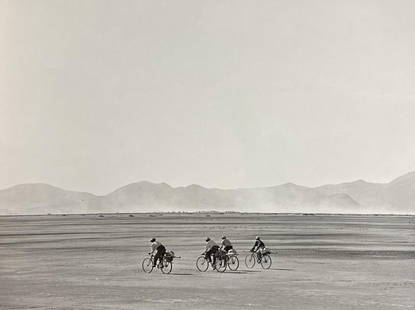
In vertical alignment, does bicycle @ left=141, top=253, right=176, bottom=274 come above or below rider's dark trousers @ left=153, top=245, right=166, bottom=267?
below

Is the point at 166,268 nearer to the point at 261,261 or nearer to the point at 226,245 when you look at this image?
the point at 226,245

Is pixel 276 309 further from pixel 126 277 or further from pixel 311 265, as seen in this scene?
pixel 311 265

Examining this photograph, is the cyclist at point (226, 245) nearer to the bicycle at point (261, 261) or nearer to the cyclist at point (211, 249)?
the cyclist at point (211, 249)

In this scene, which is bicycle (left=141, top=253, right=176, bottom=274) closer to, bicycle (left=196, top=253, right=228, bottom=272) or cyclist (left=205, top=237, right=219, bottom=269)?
bicycle (left=196, top=253, right=228, bottom=272)

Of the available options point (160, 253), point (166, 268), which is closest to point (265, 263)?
point (166, 268)

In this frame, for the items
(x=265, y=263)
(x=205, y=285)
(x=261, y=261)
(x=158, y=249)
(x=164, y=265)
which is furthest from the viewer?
(x=265, y=263)

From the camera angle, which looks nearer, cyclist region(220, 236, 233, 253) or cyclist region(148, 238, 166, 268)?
Answer: cyclist region(148, 238, 166, 268)

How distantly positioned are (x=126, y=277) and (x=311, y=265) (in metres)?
14.0

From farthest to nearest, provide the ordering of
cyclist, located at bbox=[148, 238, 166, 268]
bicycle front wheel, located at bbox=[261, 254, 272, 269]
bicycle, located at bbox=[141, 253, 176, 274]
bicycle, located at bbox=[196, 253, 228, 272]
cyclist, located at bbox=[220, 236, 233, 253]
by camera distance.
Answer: bicycle front wheel, located at bbox=[261, 254, 272, 269]
bicycle, located at bbox=[196, 253, 228, 272]
cyclist, located at bbox=[220, 236, 233, 253]
bicycle, located at bbox=[141, 253, 176, 274]
cyclist, located at bbox=[148, 238, 166, 268]

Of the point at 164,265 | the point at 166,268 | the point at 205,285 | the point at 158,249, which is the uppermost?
the point at 158,249

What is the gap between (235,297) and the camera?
2834 centimetres

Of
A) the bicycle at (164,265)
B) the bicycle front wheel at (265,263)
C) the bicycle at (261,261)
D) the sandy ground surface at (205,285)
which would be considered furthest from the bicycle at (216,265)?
the bicycle front wheel at (265,263)

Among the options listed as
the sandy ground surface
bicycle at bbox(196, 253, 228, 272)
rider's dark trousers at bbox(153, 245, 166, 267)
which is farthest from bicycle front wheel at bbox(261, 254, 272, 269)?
rider's dark trousers at bbox(153, 245, 166, 267)

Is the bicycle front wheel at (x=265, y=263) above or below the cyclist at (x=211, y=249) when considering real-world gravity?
below
